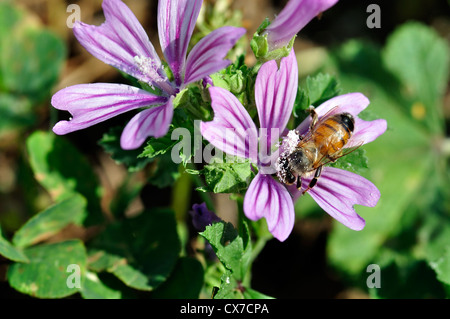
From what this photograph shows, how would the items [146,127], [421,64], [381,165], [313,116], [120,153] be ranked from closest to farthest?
[146,127], [313,116], [120,153], [381,165], [421,64]

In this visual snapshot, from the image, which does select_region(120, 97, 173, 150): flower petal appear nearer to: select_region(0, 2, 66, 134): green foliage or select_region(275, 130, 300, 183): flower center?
select_region(275, 130, 300, 183): flower center

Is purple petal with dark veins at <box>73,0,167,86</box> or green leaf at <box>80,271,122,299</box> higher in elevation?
purple petal with dark veins at <box>73,0,167,86</box>

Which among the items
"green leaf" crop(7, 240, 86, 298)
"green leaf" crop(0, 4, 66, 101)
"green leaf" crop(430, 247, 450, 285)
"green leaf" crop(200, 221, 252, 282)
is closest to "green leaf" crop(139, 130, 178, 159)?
"green leaf" crop(200, 221, 252, 282)

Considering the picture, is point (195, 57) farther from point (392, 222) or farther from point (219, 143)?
point (392, 222)

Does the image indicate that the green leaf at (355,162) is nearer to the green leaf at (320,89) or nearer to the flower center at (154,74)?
the green leaf at (320,89)

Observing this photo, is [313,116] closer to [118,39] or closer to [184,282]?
[118,39]

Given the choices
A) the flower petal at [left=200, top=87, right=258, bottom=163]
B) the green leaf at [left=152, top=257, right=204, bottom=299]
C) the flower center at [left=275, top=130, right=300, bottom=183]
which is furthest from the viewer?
the green leaf at [left=152, top=257, right=204, bottom=299]

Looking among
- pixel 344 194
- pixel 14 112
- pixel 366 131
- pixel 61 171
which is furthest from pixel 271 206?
pixel 14 112
